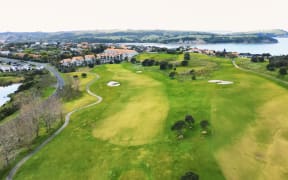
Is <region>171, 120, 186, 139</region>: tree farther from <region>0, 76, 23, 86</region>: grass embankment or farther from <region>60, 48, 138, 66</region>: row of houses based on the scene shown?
<region>60, 48, 138, 66</region>: row of houses

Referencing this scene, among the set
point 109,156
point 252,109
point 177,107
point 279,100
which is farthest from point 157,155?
point 279,100

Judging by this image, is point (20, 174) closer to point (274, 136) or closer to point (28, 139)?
point (28, 139)

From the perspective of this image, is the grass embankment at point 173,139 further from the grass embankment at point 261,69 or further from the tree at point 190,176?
the grass embankment at point 261,69

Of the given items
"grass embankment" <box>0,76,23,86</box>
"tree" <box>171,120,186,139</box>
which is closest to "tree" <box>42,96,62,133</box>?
"tree" <box>171,120,186,139</box>

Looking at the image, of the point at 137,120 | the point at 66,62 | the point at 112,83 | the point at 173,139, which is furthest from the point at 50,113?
the point at 66,62

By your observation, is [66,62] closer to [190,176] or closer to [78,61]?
[78,61]

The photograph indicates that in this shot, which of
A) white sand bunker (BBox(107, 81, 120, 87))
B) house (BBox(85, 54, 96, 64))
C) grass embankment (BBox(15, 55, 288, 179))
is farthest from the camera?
house (BBox(85, 54, 96, 64))
